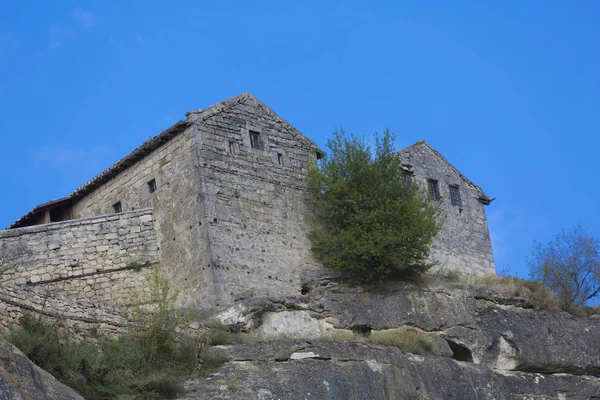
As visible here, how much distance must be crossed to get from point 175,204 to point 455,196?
11.1 meters

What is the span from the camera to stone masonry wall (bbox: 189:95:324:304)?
28.4 metres

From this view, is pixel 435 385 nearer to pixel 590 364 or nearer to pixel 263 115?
pixel 590 364

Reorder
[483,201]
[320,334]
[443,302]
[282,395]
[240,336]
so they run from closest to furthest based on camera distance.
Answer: [282,395]
[240,336]
[320,334]
[443,302]
[483,201]

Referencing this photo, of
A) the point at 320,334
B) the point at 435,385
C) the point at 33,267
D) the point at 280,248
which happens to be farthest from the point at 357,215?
the point at 33,267

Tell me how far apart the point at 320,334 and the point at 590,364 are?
341 inches

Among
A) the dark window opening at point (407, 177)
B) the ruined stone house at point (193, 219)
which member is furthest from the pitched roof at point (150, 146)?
the dark window opening at point (407, 177)

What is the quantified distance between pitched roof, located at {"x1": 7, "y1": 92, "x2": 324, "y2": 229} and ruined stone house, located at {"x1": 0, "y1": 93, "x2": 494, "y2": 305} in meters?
0.03

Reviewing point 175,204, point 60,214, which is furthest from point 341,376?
point 60,214

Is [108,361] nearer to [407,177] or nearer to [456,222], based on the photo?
[407,177]

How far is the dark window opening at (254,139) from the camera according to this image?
30.9 metres

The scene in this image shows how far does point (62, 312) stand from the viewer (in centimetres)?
2203

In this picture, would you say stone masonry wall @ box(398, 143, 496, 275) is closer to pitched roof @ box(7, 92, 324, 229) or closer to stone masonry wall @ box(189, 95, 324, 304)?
pitched roof @ box(7, 92, 324, 229)

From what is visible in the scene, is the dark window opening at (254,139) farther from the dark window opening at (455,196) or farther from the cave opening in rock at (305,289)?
the dark window opening at (455,196)

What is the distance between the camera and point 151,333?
2200 cm
